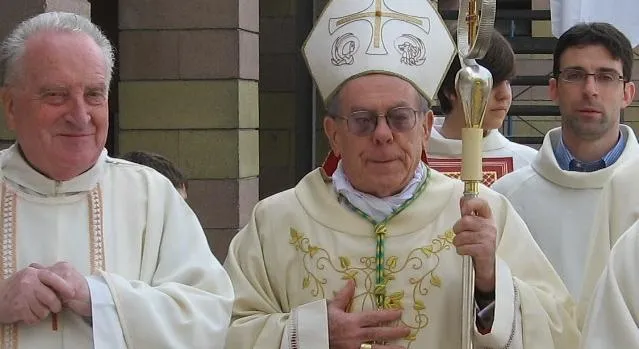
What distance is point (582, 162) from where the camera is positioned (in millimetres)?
4883

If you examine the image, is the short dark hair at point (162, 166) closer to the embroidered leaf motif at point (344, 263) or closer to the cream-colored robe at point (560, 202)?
the cream-colored robe at point (560, 202)

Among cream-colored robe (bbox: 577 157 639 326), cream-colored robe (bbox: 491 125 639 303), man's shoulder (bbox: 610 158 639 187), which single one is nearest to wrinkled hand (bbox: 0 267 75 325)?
cream-colored robe (bbox: 577 157 639 326)

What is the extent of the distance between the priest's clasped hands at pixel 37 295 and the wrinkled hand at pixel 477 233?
101 centimetres

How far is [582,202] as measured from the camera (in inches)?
194

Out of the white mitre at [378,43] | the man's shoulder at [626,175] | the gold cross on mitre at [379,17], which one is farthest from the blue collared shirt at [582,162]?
the gold cross on mitre at [379,17]

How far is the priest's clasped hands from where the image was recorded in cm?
332

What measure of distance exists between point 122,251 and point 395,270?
787 millimetres

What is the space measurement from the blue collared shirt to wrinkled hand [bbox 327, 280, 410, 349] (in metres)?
1.54

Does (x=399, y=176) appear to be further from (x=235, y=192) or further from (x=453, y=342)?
(x=235, y=192)

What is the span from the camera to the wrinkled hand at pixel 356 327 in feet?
11.5

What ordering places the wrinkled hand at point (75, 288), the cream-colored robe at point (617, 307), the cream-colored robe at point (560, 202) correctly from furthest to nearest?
the cream-colored robe at point (560, 202) < the wrinkled hand at point (75, 288) < the cream-colored robe at point (617, 307)

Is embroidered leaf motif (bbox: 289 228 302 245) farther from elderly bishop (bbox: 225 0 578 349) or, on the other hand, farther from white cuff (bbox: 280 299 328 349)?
white cuff (bbox: 280 299 328 349)

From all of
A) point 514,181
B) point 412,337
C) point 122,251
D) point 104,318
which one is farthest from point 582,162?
point 104,318

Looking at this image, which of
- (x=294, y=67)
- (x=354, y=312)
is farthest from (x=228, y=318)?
(x=294, y=67)
